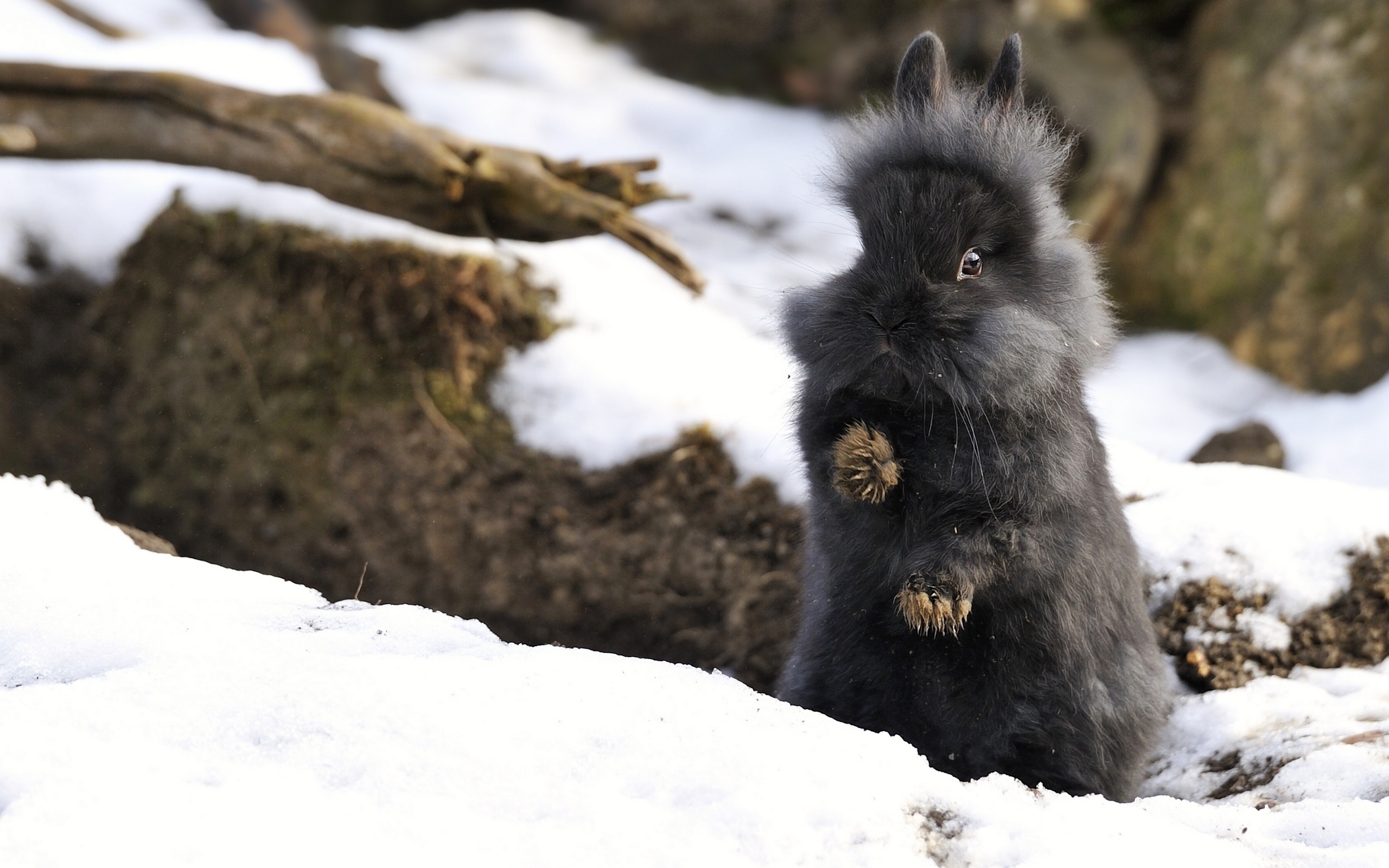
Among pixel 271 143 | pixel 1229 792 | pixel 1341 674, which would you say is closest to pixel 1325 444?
pixel 1341 674

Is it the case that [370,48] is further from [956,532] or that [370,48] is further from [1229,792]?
[1229,792]

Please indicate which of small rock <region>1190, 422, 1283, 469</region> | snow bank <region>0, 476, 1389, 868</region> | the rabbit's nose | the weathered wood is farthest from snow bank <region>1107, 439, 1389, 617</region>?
the weathered wood

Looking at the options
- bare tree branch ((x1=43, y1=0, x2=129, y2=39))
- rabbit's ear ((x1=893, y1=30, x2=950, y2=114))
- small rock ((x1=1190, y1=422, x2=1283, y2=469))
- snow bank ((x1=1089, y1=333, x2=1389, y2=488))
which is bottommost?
rabbit's ear ((x1=893, y1=30, x2=950, y2=114))

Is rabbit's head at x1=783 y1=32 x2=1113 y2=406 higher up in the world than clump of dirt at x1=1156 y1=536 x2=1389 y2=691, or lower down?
higher up

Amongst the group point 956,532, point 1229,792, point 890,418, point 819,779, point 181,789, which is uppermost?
point 890,418

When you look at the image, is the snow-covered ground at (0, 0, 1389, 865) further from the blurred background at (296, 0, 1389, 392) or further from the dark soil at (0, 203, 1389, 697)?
the blurred background at (296, 0, 1389, 392)

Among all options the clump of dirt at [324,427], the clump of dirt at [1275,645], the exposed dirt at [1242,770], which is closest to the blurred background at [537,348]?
the clump of dirt at [324,427]
